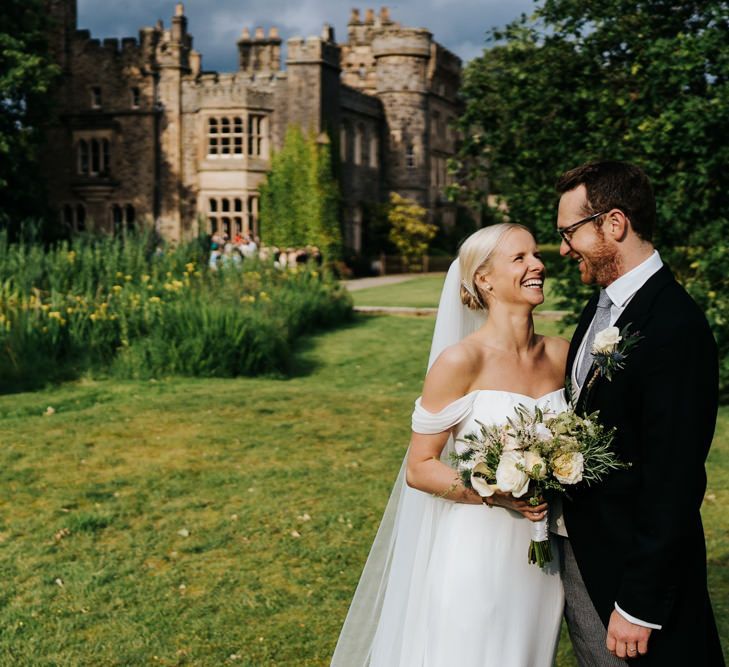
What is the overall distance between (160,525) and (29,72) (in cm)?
2605

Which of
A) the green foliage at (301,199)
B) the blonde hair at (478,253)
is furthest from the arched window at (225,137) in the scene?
the blonde hair at (478,253)

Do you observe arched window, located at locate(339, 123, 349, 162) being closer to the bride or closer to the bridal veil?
the bridal veil

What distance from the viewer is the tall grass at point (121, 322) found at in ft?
44.0

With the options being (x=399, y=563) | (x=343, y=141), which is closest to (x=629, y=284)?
(x=399, y=563)

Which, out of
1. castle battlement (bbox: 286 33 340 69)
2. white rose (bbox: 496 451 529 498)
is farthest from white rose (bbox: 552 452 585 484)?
castle battlement (bbox: 286 33 340 69)

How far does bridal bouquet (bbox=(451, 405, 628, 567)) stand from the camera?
2.84 meters

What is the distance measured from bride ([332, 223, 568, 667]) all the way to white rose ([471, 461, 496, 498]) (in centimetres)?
11

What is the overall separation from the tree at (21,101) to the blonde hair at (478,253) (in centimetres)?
2790

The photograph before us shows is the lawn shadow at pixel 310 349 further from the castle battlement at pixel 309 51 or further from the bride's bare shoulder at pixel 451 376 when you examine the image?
the castle battlement at pixel 309 51

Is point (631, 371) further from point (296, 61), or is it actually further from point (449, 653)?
point (296, 61)

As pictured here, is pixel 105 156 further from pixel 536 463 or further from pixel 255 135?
pixel 536 463

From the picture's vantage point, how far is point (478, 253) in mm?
3309

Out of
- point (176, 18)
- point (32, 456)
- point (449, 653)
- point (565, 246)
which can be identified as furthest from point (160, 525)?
Answer: point (176, 18)

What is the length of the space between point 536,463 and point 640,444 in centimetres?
31
